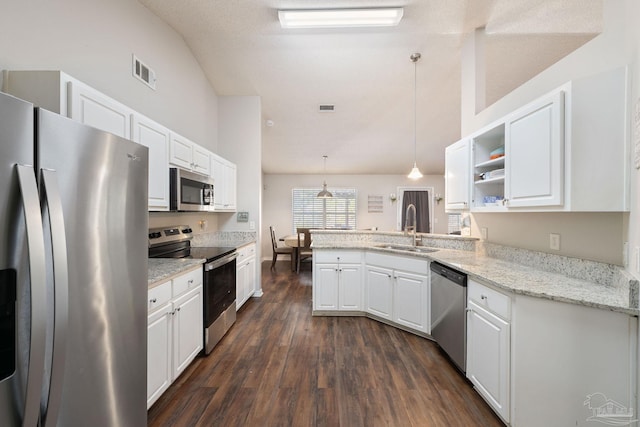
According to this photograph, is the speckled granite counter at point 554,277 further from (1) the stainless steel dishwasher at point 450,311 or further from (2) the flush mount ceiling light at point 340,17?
(2) the flush mount ceiling light at point 340,17

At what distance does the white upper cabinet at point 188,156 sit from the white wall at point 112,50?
15.8 inches

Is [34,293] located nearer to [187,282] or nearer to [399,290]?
[187,282]

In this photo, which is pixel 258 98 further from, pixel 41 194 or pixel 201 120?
pixel 41 194

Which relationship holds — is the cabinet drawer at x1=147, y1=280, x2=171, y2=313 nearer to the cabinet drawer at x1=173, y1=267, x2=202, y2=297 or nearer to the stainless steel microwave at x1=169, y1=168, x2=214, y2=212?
the cabinet drawer at x1=173, y1=267, x2=202, y2=297

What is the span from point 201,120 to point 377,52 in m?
2.44

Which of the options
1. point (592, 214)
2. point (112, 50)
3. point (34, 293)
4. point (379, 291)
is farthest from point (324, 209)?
point (34, 293)

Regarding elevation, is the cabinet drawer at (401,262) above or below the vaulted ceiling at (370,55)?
below

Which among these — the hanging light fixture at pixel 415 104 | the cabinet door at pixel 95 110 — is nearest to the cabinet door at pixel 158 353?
the cabinet door at pixel 95 110

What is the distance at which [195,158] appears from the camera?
111 inches

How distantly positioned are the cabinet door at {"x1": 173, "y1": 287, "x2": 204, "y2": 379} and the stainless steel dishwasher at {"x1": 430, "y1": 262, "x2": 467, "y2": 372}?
2130 millimetres

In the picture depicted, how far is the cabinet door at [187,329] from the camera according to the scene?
1.91 m

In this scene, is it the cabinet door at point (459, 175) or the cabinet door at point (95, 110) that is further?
the cabinet door at point (459, 175)

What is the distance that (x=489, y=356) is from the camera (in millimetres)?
1707

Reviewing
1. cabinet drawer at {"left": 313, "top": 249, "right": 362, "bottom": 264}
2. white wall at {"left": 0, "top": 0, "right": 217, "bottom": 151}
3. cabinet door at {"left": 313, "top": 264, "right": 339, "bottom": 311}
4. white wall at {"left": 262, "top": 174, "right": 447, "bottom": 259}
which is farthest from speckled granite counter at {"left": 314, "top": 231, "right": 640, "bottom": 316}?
white wall at {"left": 262, "top": 174, "right": 447, "bottom": 259}
